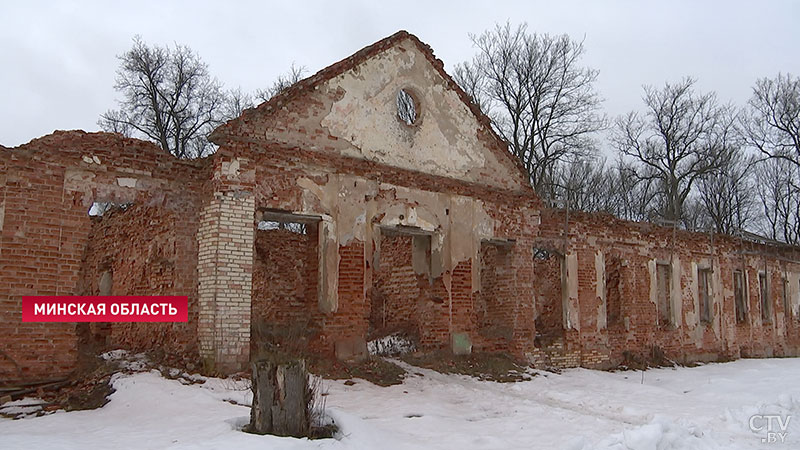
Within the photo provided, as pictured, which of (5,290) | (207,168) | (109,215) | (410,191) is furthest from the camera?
(109,215)

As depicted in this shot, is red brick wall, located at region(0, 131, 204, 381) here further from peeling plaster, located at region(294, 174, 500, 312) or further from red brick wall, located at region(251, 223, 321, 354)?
red brick wall, located at region(251, 223, 321, 354)

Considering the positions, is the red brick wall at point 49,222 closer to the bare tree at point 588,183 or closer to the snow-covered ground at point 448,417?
the snow-covered ground at point 448,417

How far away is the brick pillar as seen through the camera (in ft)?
31.2

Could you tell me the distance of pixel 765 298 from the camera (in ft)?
70.3

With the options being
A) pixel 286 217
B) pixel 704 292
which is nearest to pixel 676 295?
pixel 704 292

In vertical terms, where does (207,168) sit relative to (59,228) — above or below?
above

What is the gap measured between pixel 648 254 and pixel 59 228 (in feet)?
44.3

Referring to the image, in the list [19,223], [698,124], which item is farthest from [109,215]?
[698,124]

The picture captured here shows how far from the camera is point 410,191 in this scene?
12000 millimetres

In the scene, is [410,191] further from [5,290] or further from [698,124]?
[698,124]

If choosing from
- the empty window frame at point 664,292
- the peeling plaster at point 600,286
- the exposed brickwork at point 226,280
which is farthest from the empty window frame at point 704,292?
the exposed brickwork at point 226,280

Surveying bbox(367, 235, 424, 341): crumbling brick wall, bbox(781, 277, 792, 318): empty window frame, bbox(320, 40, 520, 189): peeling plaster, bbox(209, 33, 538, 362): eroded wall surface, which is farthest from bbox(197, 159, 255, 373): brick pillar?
bbox(781, 277, 792, 318): empty window frame

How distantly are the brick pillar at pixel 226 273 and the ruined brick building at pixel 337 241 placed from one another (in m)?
0.03

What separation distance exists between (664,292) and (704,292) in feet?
6.93
